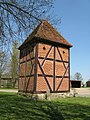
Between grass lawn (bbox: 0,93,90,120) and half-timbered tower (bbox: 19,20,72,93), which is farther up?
half-timbered tower (bbox: 19,20,72,93)

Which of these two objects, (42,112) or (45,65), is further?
(45,65)

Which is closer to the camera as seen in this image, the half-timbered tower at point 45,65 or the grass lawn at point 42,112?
the grass lawn at point 42,112

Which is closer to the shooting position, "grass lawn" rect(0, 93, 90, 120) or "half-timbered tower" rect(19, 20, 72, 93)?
"grass lawn" rect(0, 93, 90, 120)

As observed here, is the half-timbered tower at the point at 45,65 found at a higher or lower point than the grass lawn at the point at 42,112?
higher

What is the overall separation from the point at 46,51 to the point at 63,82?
11.7ft

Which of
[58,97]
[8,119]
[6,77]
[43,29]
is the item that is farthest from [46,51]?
[6,77]

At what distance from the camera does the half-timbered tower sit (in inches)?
700

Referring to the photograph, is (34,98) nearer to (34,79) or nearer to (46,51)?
(34,79)

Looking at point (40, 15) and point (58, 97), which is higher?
point (40, 15)

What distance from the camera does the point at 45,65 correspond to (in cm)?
1825

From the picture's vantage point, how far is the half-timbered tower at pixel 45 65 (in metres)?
17.8

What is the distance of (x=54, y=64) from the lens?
1898 cm

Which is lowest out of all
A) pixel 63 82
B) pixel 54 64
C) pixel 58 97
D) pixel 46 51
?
pixel 58 97

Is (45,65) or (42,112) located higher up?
(45,65)
